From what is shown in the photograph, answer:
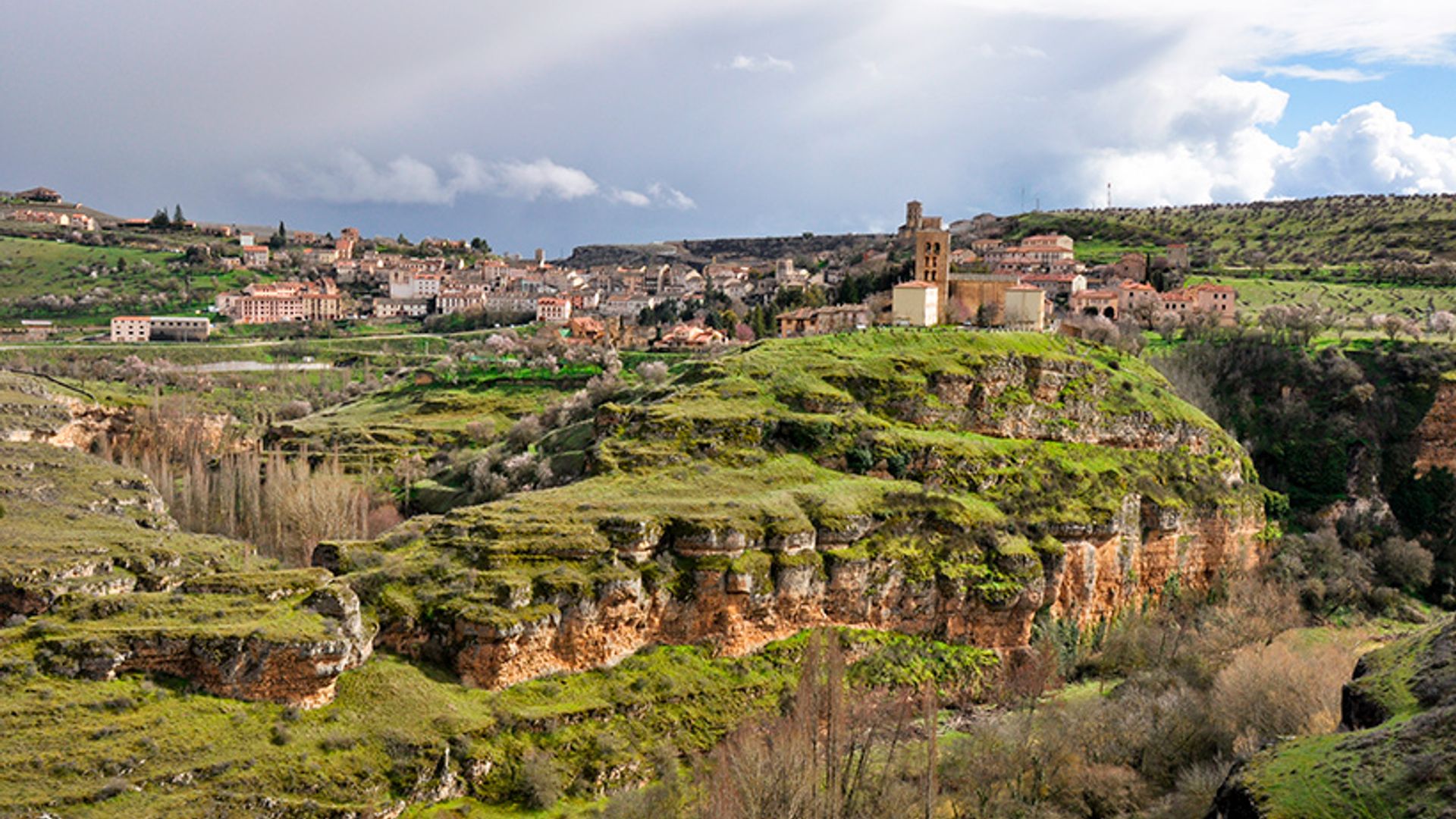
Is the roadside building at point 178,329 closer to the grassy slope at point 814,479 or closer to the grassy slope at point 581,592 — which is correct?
the grassy slope at point 581,592

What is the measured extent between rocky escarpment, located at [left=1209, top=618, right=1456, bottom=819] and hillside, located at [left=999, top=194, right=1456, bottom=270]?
3810 inches

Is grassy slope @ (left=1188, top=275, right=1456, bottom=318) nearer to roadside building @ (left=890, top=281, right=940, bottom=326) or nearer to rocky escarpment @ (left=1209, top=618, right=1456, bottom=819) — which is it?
roadside building @ (left=890, top=281, right=940, bottom=326)

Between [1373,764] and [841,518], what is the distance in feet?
81.1

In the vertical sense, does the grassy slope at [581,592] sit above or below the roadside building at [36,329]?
below

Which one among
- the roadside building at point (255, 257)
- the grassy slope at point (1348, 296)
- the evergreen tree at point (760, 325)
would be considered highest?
the roadside building at point (255, 257)

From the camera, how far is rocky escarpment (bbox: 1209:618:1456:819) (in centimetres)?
1938

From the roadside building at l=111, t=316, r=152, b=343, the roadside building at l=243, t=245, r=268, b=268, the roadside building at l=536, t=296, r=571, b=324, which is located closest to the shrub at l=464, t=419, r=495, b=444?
the roadside building at l=111, t=316, r=152, b=343

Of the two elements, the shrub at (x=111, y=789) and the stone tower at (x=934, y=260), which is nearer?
the shrub at (x=111, y=789)

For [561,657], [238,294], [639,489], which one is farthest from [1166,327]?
[238,294]

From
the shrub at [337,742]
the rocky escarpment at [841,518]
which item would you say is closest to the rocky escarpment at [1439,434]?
the rocky escarpment at [841,518]

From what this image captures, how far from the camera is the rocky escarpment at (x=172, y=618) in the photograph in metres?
29.0

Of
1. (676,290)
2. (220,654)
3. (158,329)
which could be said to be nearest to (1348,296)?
(220,654)

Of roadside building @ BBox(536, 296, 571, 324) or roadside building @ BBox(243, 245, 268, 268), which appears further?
roadside building @ BBox(243, 245, 268, 268)

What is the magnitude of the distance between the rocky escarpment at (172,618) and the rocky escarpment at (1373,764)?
24534mm
